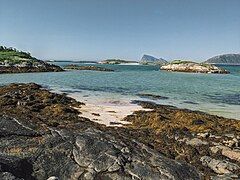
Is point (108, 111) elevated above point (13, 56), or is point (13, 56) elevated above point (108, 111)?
point (13, 56)

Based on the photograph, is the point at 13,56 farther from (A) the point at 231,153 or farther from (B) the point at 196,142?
(A) the point at 231,153

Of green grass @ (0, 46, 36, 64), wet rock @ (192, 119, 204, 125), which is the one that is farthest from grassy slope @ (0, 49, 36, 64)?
wet rock @ (192, 119, 204, 125)

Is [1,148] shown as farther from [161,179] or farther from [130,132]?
[130,132]

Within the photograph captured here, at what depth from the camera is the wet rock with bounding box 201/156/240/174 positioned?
13.1 meters

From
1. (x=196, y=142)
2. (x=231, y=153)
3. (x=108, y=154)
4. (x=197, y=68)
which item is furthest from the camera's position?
(x=197, y=68)

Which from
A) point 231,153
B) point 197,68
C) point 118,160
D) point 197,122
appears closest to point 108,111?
point 197,122

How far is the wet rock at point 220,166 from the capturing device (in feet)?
42.8

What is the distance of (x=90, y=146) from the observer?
12953 millimetres

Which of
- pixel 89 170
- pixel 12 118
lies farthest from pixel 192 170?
pixel 12 118

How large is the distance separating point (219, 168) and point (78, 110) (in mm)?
14902

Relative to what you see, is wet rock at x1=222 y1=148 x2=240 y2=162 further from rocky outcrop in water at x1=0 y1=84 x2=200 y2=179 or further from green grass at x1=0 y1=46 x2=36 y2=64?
green grass at x1=0 y1=46 x2=36 y2=64

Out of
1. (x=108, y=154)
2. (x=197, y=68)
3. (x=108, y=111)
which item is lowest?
(x=197, y=68)

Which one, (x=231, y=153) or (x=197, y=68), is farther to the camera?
(x=197, y=68)

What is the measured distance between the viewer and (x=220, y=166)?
13.3 m
